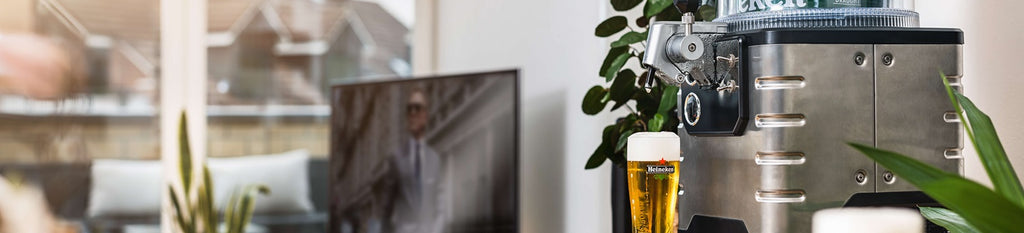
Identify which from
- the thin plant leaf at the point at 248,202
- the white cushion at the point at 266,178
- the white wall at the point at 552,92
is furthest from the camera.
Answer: the white cushion at the point at 266,178

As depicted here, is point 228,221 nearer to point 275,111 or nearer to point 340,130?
point 275,111

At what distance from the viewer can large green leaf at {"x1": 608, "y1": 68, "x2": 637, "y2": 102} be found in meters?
1.63

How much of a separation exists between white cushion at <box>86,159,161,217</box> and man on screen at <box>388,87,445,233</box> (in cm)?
127

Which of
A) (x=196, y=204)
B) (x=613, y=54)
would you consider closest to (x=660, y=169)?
(x=613, y=54)

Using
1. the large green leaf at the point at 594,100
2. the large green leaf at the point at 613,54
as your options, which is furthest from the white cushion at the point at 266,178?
the large green leaf at the point at 613,54

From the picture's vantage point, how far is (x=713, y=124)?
3.51 feet

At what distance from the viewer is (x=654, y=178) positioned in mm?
1039

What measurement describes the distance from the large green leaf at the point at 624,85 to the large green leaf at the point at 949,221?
811 millimetres

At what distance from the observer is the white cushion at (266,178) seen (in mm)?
3695

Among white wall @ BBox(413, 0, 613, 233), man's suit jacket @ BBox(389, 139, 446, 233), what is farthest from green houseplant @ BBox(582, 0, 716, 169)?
man's suit jacket @ BBox(389, 139, 446, 233)

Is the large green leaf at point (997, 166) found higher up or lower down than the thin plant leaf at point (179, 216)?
higher up

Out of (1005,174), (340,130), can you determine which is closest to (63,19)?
(340,130)

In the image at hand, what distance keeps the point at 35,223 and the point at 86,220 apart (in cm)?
17

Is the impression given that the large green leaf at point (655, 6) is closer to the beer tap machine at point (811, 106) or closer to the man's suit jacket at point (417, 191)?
the beer tap machine at point (811, 106)
